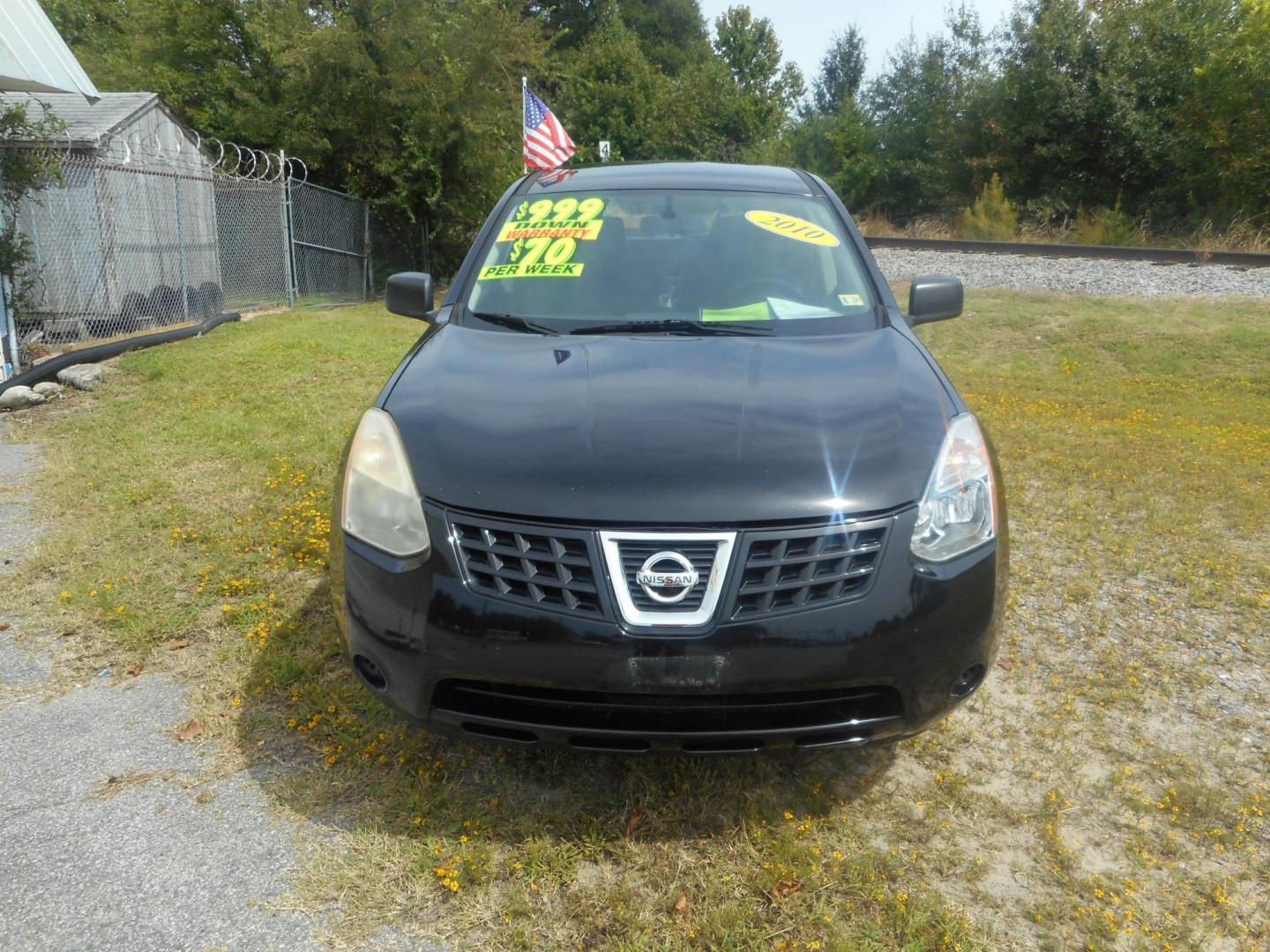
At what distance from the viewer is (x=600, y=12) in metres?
43.9

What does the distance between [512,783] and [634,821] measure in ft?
1.26

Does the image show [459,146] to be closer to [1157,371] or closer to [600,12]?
[1157,371]

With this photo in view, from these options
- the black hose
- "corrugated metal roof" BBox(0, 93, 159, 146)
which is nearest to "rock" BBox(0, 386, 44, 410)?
the black hose

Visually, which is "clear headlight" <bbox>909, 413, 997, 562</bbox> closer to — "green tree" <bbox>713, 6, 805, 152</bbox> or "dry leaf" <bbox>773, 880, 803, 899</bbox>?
"dry leaf" <bbox>773, 880, 803, 899</bbox>

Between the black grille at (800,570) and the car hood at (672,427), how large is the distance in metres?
0.05

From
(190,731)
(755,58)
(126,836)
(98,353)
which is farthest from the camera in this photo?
(755,58)

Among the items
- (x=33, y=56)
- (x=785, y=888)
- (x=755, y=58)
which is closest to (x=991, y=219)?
(x=33, y=56)

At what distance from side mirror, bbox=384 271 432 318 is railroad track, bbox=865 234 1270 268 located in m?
10.4

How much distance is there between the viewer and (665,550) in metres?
2.05

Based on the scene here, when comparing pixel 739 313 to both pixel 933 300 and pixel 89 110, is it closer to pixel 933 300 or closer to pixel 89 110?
pixel 933 300

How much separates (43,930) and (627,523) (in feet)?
5.21

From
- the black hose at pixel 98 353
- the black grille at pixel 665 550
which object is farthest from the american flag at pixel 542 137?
the black grille at pixel 665 550

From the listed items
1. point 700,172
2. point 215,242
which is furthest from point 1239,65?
point 700,172

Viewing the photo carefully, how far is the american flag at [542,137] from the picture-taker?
1577cm
